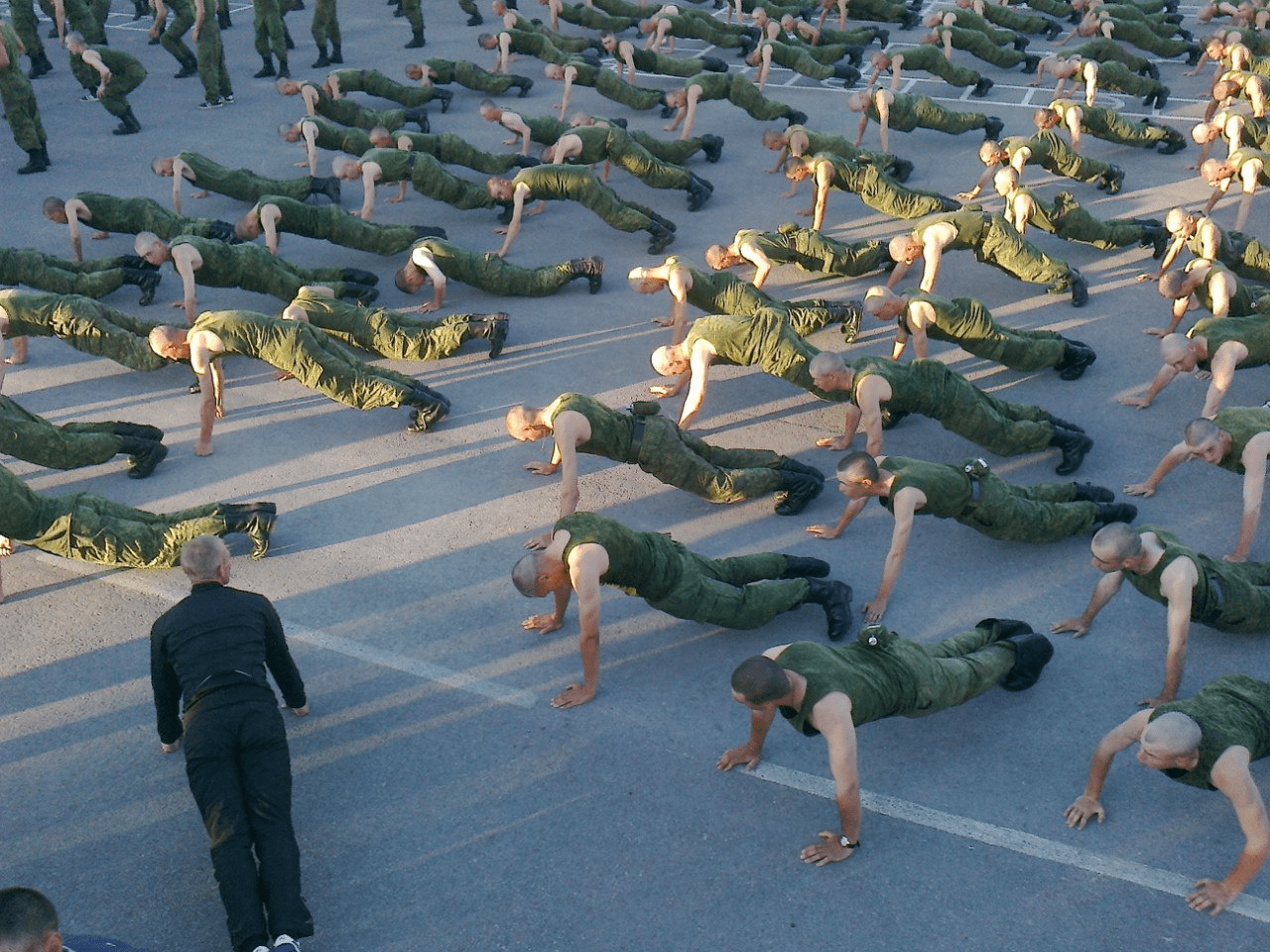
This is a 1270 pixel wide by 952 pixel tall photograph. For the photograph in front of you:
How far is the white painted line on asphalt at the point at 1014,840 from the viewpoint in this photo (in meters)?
4.82

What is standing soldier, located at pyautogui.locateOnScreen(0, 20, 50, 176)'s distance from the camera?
42.8 ft

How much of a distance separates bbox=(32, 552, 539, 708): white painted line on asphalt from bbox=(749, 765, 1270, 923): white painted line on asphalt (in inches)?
55.2

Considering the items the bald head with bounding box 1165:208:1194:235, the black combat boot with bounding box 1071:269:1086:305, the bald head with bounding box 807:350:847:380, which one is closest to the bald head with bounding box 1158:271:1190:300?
the bald head with bounding box 1165:208:1194:235

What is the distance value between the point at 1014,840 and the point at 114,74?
1430 centimetres

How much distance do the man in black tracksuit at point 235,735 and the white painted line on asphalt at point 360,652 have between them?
836 millimetres

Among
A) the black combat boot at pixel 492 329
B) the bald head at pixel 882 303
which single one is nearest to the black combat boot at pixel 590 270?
the black combat boot at pixel 492 329

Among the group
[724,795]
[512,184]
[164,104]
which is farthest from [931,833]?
[164,104]

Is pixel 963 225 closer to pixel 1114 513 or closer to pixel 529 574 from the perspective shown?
pixel 1114 513

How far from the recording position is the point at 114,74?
14688 mm

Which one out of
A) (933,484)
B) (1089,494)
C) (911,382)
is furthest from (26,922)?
(1089,494)

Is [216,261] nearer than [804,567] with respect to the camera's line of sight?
No

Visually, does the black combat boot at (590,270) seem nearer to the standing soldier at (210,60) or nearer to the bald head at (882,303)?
the bald head at (882,303)

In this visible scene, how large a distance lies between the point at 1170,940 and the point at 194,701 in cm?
413

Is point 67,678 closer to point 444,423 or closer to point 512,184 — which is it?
point 444,423
